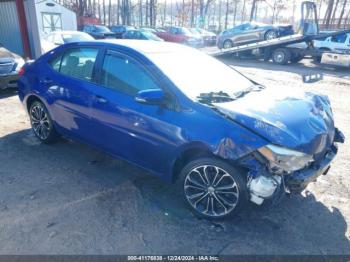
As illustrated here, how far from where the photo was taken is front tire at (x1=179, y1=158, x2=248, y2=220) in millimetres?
2869

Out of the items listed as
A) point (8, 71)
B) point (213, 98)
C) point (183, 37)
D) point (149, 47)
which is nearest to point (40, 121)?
point (149, 47)

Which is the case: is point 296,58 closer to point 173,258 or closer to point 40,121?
point 40,121

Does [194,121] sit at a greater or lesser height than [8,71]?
greater

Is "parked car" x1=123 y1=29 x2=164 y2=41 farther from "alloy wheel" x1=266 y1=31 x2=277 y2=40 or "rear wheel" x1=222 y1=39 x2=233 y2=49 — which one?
"alloy wheel" x1=266 y1=31 x2=277 y2=40

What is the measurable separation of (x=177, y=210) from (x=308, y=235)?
133cm

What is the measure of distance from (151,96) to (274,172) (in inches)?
53.9

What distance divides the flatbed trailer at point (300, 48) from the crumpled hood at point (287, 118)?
1233 cm

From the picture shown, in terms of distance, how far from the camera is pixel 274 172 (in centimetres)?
272

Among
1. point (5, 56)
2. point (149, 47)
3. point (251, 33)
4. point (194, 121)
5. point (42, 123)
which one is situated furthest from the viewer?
point (251, 33)

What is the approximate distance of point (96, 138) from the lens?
12.6ft

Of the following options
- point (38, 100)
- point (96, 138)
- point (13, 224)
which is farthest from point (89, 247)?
point (38, 100)

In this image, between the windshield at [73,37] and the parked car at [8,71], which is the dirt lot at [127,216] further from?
the windshield at [73,37]

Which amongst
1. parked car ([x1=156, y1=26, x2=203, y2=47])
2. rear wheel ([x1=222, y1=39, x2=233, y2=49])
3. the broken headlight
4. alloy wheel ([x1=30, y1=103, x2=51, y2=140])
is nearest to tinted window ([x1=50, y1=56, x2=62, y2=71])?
alloy wheel ([x1=30, y1=103, x2=51, y2=140])

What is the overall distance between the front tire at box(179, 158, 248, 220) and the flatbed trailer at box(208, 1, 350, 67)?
13622mm
